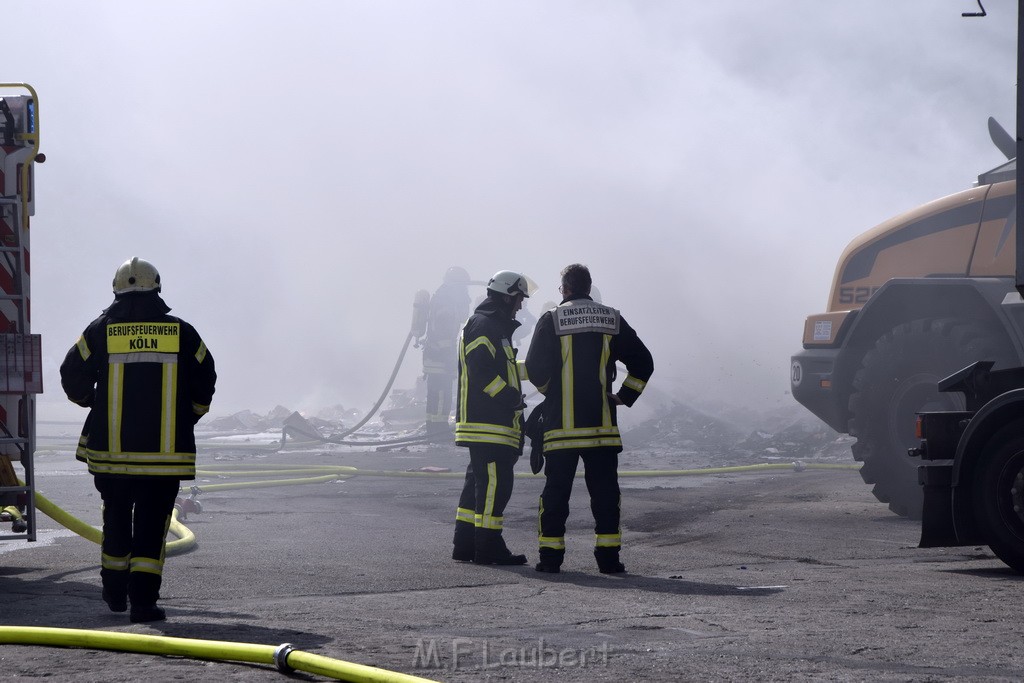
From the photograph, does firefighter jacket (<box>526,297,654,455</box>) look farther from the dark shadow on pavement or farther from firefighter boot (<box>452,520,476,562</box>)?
firefighter boot (<box>452,520,476,562</box>)

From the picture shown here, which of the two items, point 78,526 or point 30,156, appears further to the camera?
point 78,526

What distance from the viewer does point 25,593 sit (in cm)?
573

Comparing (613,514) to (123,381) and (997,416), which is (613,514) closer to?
(997,416)

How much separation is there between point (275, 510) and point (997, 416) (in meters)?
6.36

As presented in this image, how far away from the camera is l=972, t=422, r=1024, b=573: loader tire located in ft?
19.4

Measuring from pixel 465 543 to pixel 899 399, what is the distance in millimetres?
3644

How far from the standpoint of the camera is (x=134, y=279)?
5.23 meters

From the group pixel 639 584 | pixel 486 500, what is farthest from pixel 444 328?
pixel 639 584

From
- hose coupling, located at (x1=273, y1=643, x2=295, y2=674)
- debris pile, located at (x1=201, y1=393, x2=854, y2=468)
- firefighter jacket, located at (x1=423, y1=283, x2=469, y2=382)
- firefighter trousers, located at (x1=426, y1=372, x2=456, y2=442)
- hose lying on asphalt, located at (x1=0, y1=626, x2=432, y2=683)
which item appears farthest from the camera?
firefighter jacket, located at (x1=423, y1=283, x2=469, y2=382)

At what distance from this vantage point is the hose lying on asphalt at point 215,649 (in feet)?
11.5

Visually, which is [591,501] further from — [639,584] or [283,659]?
[283,659]

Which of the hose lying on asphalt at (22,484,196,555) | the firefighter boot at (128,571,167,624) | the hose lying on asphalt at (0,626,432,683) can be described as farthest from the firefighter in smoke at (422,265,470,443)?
the hose lying on asphalt at (0,626,432,683)

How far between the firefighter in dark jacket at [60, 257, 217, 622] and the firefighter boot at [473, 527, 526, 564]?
2.18 metres

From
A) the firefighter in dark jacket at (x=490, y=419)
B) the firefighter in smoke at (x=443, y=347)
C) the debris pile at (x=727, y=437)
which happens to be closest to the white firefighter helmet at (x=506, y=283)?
the firefighter in dark jacket at (x=490, y=419)
